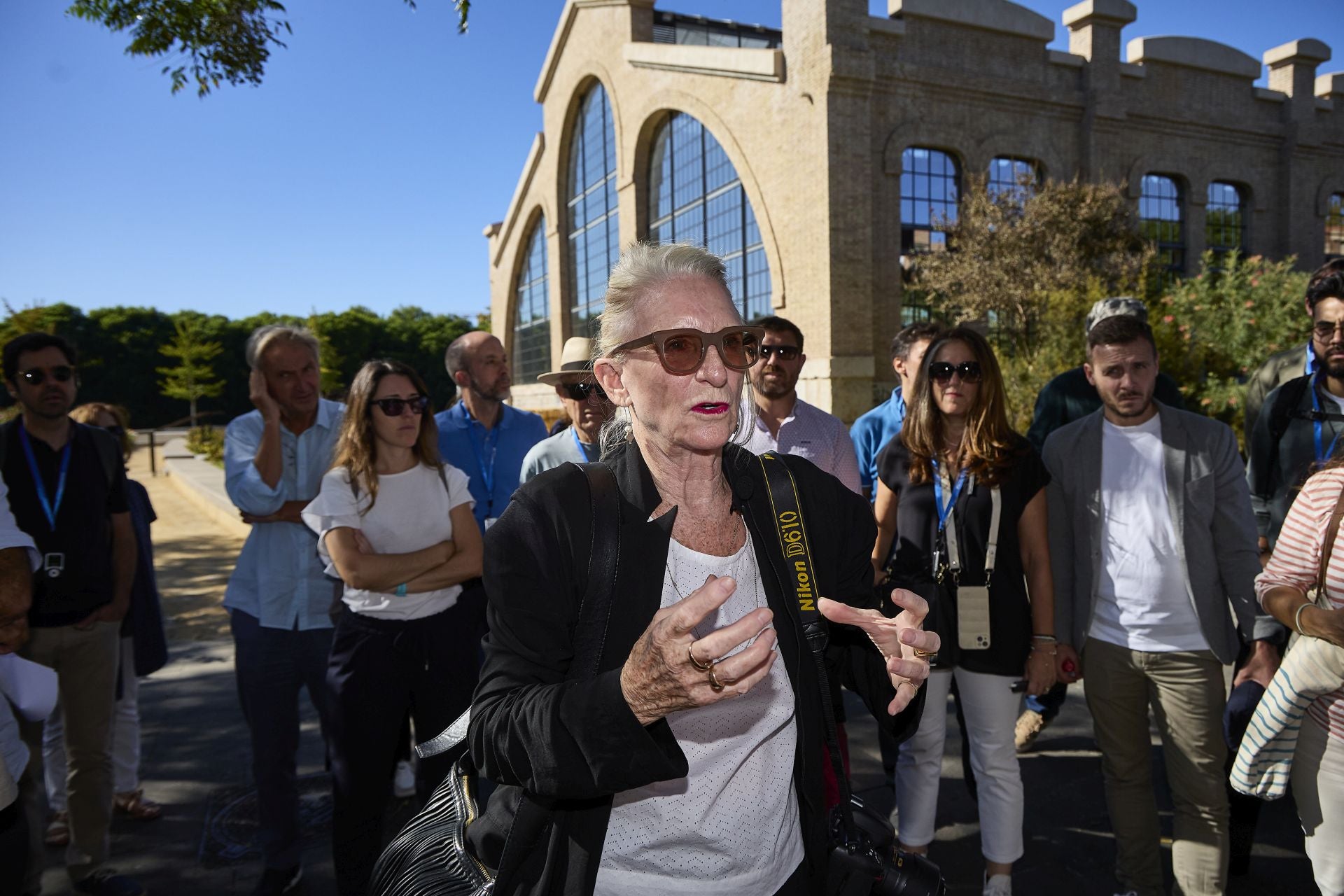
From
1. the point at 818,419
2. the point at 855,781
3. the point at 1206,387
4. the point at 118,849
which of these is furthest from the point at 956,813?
the point at 1206,387

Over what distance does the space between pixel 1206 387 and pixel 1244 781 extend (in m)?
12.8

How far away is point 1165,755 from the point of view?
3.08m

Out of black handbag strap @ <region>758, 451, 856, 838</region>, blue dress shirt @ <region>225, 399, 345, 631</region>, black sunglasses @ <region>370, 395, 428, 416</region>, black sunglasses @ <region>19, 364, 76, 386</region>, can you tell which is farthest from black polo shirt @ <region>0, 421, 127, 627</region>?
black handbag strap @ <region>758, 451, 856, 838</region>

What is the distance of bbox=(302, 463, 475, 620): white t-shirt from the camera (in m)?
3.14

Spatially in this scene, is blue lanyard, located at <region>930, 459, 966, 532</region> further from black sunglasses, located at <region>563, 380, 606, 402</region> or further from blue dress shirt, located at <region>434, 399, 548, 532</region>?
blue dress shirt, located at <region>434, 399, 548, 532</region>

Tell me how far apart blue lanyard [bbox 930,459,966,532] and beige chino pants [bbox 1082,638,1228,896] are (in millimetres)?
749

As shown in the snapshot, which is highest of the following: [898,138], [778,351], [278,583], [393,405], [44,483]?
[898,138]

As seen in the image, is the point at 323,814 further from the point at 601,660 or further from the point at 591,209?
the point at 591,209

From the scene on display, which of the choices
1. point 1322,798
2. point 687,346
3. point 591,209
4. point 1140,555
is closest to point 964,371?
point 1140,555

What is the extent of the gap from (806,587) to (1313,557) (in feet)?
5.93

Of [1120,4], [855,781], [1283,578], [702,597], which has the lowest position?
[855,781]

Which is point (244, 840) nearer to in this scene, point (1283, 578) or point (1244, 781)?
point (1244, 781)

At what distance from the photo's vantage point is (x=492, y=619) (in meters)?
1.54

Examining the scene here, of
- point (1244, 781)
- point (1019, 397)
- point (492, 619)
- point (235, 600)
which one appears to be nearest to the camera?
point (492, 619)
